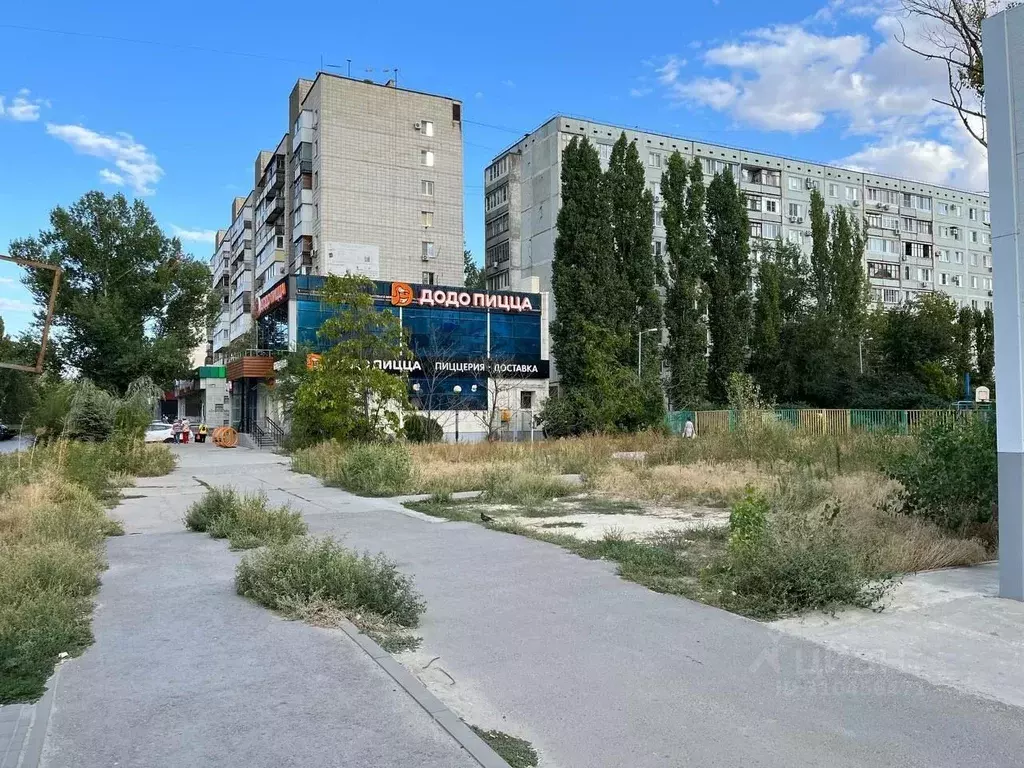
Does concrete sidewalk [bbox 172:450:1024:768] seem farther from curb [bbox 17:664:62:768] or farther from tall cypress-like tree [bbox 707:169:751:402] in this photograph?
tall cypress-like tree [bbox 707:169:751:402]

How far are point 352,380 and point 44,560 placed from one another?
Result: 67.6 feet

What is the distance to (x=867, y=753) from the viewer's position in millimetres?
4016

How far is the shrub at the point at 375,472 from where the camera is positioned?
18.0 meters

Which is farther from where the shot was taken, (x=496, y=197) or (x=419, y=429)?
(x=496, y=197)

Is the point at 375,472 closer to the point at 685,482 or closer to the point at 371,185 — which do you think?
the point at 685,482

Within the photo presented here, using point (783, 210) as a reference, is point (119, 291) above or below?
below

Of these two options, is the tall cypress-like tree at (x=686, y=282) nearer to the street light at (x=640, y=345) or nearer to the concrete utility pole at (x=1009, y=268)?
the street light at (x=640, y=345)

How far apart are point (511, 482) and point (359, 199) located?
43.1 metres

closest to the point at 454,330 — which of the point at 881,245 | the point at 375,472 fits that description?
the point at 375,472

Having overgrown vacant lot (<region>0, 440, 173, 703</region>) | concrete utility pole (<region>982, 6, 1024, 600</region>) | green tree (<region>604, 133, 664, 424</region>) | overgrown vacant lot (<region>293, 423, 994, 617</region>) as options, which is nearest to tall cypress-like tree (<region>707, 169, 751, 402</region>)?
green tree (<region>604, 133, 664, 424</region>)

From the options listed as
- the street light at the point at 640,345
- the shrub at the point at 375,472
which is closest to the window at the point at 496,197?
Result: the street light at the point at 640,345

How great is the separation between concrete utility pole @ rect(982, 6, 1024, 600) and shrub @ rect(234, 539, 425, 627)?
17.4ft

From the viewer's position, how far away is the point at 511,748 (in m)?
4.07

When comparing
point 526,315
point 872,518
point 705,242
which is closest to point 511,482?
point 872,518
